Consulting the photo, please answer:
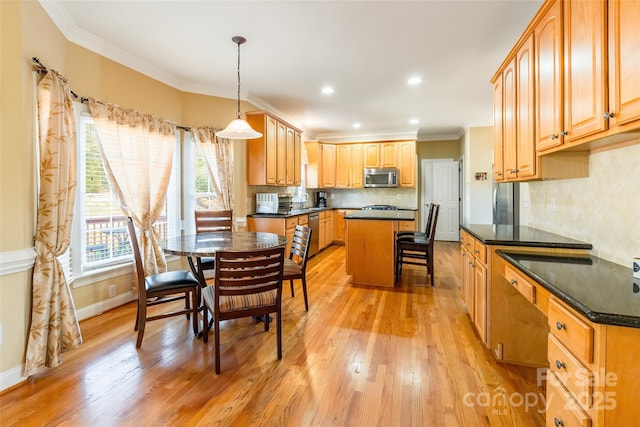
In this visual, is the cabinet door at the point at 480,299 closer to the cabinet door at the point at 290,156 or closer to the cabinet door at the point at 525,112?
the cabinet door at the point at 525,112

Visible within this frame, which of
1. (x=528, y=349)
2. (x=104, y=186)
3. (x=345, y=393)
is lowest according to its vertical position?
(x=345, y=393)

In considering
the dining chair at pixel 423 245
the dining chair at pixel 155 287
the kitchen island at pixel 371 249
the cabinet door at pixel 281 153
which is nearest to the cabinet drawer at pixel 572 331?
the dining chair at pixel 155 287

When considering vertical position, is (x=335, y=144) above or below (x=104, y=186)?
above

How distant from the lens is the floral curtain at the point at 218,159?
4.13 m

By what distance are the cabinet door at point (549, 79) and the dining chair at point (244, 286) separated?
75.8 inches

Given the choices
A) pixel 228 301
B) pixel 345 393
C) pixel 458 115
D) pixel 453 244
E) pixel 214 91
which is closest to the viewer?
pixel 345 393

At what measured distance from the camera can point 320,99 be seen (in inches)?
189

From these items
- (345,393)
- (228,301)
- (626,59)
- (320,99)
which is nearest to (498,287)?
(345,393)

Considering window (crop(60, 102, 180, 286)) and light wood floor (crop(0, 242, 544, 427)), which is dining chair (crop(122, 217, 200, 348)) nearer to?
light wood floor (crop(0, 242, 544, 427))

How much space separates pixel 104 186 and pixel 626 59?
4071 millimetres

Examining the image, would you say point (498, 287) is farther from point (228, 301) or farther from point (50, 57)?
point (50, 57)

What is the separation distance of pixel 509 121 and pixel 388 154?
4.57m

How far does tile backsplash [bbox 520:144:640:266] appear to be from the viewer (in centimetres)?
157

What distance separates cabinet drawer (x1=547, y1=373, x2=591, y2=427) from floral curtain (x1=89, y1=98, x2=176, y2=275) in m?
3.63
